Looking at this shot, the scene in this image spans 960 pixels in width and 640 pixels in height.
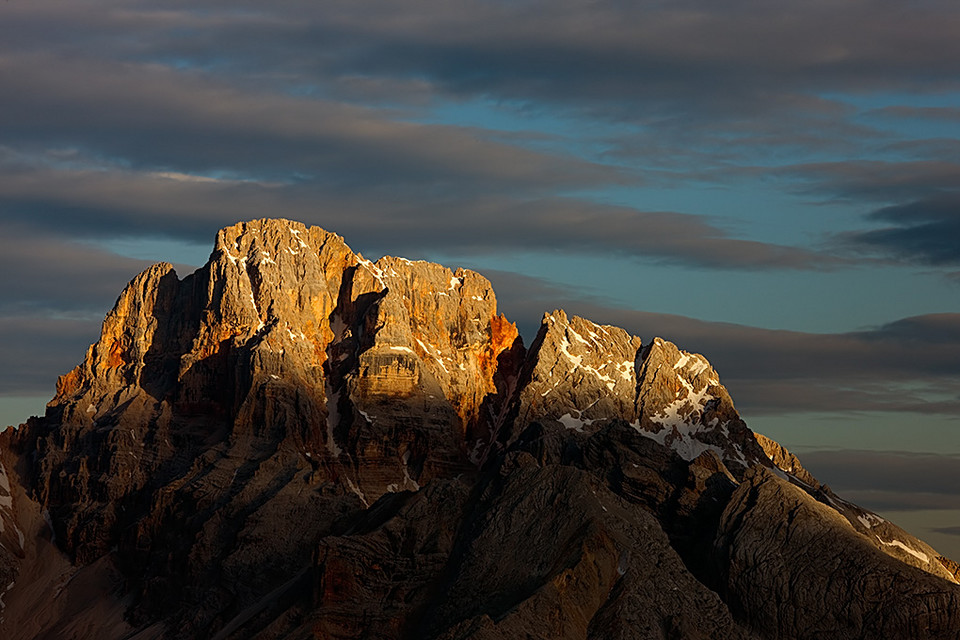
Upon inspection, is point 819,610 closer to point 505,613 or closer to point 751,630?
point 751,630

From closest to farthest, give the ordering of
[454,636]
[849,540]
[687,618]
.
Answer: [454,636] < [687,618] < [849,540]

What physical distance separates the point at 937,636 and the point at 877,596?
7.04 m

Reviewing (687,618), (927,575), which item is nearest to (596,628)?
(687,618)

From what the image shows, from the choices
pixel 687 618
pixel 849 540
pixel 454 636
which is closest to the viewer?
pixel 454 636

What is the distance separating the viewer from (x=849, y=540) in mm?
197000

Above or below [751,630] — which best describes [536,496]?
above

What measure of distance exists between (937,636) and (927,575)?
8149 millimetres

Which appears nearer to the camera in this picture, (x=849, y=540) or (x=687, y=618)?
(x=687, y=618)

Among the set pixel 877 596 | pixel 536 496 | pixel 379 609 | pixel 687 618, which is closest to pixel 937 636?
pixel 877 596

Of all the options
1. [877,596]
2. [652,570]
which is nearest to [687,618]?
[652,570]

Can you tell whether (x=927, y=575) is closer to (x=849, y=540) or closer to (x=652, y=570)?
(x=849, y=540)

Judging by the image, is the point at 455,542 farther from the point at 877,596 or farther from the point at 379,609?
the point at 877,596

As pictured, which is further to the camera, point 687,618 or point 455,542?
point 455,542

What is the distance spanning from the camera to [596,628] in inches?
7111
